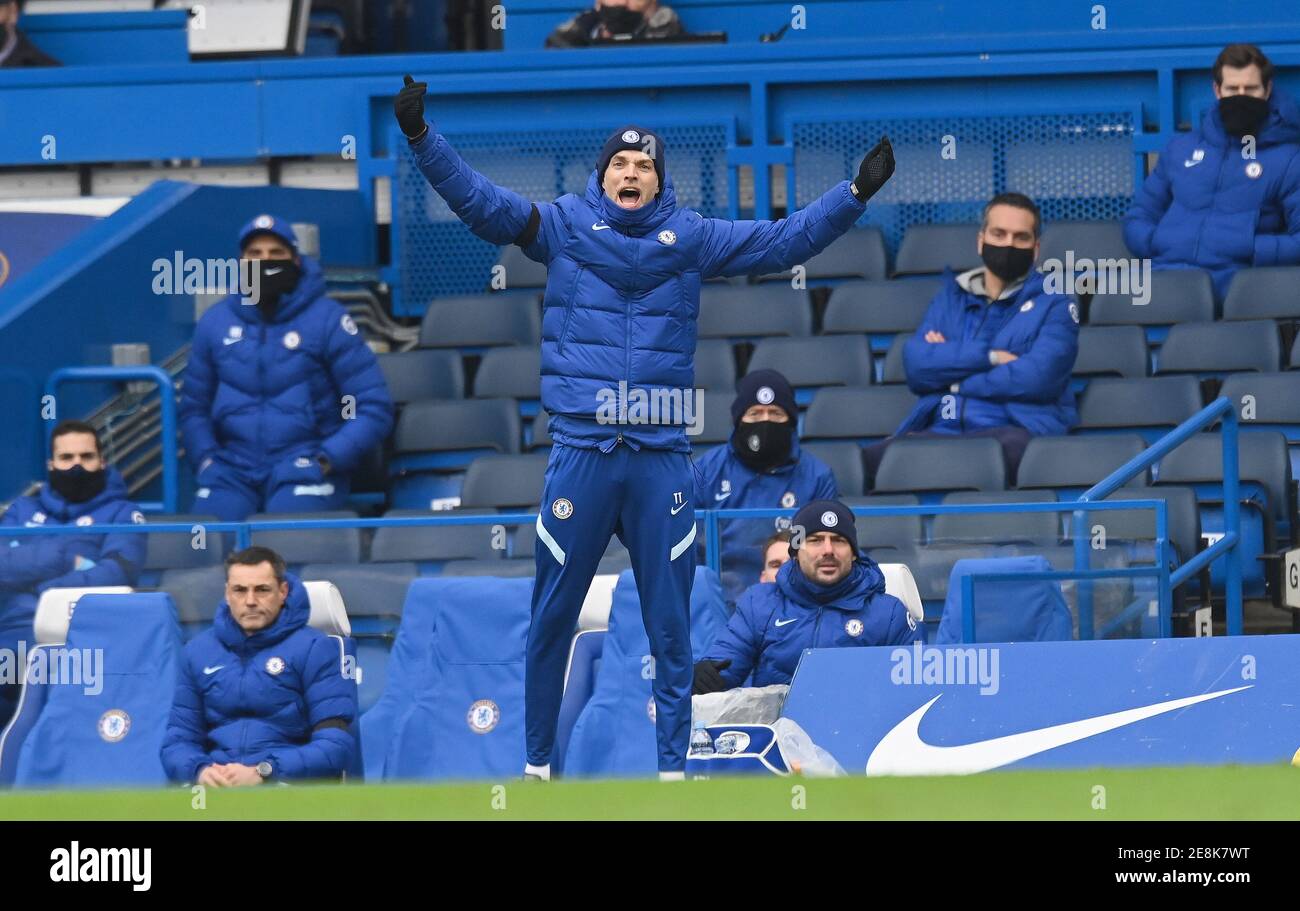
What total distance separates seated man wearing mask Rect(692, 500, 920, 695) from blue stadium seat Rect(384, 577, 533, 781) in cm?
102

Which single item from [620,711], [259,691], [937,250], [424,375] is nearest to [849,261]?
[937,250]

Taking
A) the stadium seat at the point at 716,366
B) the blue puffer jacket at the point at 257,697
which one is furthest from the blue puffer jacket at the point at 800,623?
the stadium seat at the point at 716,366

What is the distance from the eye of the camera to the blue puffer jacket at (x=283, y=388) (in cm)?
1021

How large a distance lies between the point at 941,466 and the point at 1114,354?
4.57ft

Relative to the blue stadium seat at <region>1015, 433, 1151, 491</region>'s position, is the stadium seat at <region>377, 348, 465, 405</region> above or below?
above

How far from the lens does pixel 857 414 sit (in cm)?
1020

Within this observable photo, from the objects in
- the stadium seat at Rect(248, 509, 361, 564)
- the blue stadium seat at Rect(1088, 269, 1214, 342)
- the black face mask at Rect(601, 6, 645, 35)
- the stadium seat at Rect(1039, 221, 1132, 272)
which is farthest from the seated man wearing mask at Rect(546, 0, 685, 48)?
the stadium seat at Rect(248, 509, 361, 564)

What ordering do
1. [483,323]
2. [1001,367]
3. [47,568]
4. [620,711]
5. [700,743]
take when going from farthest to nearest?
[483,323] < [1001,367] < [47,568] < [620,711] < [700,743]

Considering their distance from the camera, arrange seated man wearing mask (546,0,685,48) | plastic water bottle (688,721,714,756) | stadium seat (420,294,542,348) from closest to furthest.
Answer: plastic water bottle (688,721,714,756), stadium seat (420,294,542,348), seated man wearing mask (546,0,685,48)

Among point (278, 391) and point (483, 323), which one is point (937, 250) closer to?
point (483, 323)

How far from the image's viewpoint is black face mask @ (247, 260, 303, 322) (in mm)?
10281

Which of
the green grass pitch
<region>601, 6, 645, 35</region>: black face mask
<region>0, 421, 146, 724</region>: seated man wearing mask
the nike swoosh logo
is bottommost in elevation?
the green grass pitch

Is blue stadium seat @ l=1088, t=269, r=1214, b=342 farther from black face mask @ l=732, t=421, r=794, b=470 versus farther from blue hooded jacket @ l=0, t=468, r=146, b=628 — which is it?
blue hooded jacket @ l=0, t=468, r=146, b=628
